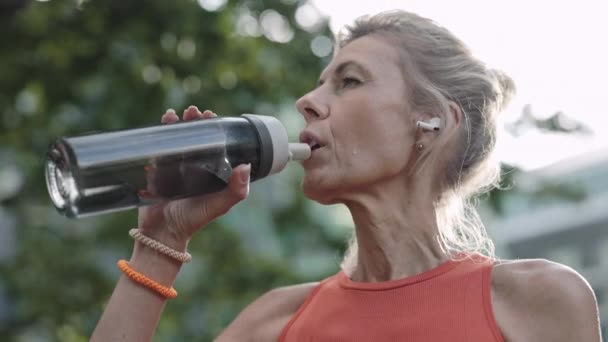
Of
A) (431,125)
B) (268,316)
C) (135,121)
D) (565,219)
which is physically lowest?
(565,219)

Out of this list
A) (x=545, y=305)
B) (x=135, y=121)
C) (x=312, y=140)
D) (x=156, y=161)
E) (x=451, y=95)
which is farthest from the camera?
(x=135, y=121)

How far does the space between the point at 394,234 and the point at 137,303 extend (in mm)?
552

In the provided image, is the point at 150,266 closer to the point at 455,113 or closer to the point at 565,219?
the point at 455,113

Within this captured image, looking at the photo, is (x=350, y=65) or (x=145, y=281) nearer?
(x=145, y=281)

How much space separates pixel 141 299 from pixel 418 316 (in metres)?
0.55

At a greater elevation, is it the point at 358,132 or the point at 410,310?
the point at 358,132

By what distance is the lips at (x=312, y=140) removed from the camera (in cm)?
226

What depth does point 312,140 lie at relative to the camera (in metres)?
2.26

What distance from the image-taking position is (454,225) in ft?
8.07

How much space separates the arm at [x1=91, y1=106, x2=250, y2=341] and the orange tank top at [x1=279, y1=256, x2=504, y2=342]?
0.95ft

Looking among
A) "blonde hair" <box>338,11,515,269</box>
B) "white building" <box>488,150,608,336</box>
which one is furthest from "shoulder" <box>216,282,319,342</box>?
"white building" <box>488,150,608,336</box>

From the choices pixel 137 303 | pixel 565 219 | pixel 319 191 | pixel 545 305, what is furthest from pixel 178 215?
pixel 565 219

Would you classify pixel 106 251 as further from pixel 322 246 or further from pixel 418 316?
pixel 418 316

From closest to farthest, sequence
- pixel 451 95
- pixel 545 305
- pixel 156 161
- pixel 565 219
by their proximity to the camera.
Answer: pixel 156 161 → pixel 545 305 → pixel 451 95 → pixel 565 219
